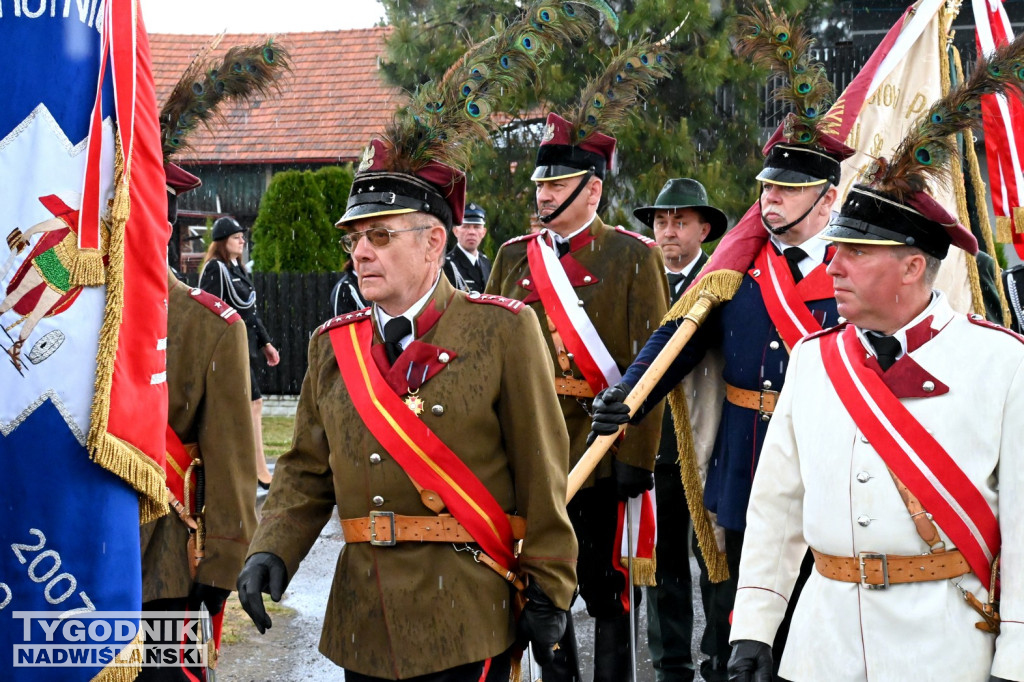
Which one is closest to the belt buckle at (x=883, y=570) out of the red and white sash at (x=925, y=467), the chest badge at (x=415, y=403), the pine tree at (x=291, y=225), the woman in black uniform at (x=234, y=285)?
the red and white sash at (x=925, y=467)

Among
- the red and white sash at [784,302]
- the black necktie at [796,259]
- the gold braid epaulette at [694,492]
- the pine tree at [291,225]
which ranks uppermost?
the black necktie at [796,259]

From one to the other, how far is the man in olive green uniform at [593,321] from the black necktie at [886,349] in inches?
83.9

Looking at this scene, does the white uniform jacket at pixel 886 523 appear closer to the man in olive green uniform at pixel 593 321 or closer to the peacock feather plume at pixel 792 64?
the peacock feather plume at pixel 792 64

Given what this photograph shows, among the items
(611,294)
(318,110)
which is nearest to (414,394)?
(611,294)

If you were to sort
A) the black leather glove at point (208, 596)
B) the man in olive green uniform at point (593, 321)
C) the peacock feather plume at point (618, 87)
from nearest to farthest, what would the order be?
1. the black leather glove at point (208, 596)
2. the man in olive green uniform at point (593, 321)
3. the peacock feather plume at point (618, 87)

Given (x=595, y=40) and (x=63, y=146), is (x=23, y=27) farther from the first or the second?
(x=595, y=40)

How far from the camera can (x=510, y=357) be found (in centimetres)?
373

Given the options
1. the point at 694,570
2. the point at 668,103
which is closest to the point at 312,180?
the point at 668,103

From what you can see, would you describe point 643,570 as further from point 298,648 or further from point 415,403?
point 415,403

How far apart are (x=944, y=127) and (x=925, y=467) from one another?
988 mm

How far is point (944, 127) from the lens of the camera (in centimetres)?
370

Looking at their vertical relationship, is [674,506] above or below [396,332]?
below

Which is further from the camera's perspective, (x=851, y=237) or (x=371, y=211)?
(x=371, y=211)

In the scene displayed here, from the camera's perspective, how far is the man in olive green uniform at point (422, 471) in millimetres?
3586
